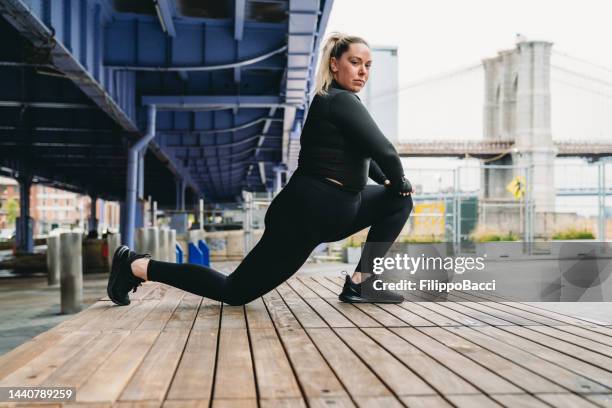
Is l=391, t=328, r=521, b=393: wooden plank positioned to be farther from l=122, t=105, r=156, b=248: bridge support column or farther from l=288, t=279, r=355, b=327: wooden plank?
l=122, t=105, r=156, b=248: bridge support column

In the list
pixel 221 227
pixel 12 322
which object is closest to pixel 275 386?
pixel 12 322

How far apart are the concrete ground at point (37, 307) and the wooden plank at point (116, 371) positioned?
2.98m

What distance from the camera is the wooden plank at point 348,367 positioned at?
6.16ft

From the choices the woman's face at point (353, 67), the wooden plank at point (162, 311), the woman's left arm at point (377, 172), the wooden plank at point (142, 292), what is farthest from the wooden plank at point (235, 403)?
the wooden plank at point (142, 292)

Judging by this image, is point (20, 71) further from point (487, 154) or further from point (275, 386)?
point (487, 154)

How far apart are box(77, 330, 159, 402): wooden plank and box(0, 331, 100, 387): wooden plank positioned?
16 centimetres

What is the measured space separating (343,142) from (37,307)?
863cm

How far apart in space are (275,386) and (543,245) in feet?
64.9

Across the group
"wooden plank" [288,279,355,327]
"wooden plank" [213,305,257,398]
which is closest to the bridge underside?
"wooden plank" [288,279,355,327]

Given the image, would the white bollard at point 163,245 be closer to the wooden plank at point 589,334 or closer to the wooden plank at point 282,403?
the wooden plank at point 589,334

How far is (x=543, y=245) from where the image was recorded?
1994cm

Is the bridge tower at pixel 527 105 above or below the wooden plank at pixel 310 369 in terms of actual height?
above

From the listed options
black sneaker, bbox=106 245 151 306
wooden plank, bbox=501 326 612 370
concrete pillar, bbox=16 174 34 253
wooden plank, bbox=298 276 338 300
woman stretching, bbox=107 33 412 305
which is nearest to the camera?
wooden plank, bbox=501 326 612 370

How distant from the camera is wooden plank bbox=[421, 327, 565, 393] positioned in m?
1.94
